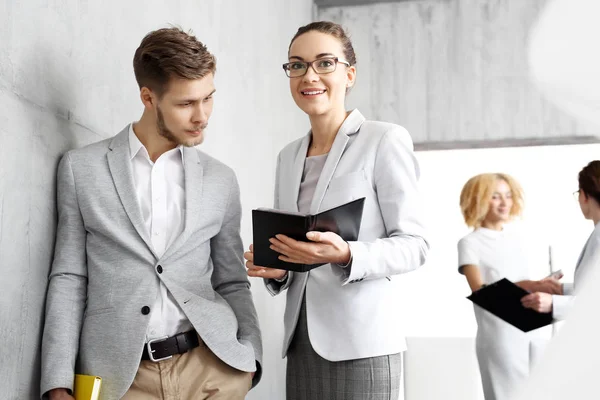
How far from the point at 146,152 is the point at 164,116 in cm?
12

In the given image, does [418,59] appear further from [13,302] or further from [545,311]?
[13,302]

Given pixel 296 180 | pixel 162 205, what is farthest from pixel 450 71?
pixel 162 205

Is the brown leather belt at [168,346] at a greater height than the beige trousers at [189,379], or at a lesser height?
greater

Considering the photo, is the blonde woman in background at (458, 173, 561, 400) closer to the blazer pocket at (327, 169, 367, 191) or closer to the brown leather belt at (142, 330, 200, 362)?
the blazer pocket at (327, 169, 367, 191)

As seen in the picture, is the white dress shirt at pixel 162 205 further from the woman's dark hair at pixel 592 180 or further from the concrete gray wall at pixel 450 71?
the concrete gray wall at pixel 450 71

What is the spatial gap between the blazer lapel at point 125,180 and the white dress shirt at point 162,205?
0.03m

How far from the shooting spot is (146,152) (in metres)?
1.91

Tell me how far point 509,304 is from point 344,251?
2.21m

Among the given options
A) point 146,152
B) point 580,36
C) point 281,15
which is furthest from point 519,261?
point 580,36

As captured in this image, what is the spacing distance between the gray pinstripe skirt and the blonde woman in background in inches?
89.9

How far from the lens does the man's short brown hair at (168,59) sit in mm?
1896

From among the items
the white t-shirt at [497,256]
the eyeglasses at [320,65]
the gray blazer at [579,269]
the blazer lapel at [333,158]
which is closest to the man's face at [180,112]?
the eyeglasses at [320,65]

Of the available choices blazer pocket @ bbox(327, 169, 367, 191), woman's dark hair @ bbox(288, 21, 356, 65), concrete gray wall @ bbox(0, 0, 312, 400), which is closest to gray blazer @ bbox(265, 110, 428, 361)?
blazer pocket @ bbox(327, 169, 367, 191)

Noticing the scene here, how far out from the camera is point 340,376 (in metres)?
1.80
